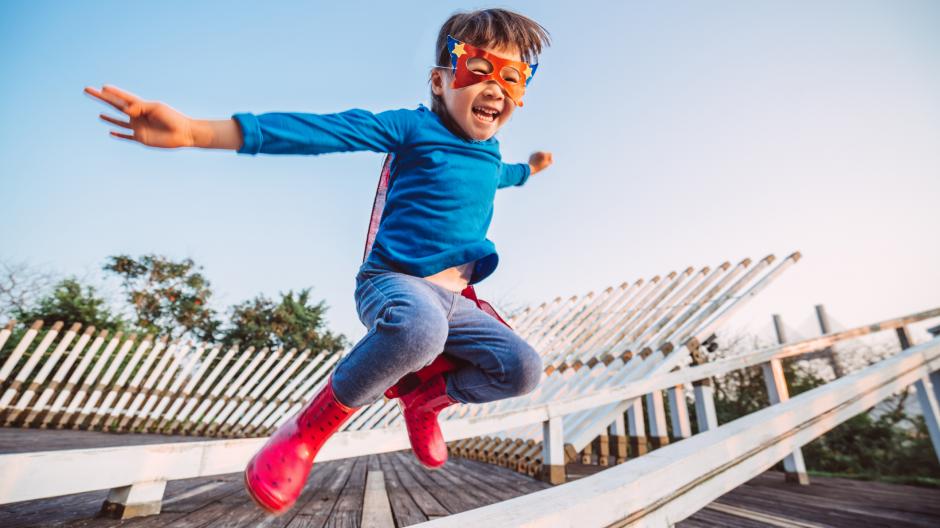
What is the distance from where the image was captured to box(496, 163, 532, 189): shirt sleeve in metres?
1.56

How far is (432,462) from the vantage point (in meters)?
1.26

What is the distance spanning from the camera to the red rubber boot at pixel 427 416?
4.06 ft

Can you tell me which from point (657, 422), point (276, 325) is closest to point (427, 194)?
point (657, 422)

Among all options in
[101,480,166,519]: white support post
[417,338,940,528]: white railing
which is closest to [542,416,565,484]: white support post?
[417,338,940,528]: white railing

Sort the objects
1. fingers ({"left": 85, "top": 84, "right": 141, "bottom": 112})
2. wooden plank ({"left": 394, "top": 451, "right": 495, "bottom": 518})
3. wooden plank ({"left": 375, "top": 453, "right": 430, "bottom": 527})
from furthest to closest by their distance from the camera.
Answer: wooden plank ({"left": 394, "top": 451, "right": 495, "bottom": 518}), wooden plank ({"left": 375, "top": 453, "right": 430, "bottom": 527}), fingers ({"left": 85, "top": 84, "right": 141, "bottom": 112})

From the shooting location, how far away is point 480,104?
119cm

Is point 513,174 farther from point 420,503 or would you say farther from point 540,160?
point 420,503

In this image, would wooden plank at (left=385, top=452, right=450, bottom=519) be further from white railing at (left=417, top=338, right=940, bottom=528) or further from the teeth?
the teeth

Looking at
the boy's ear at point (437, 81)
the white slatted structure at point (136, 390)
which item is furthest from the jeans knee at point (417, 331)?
the white slatted structure at point (136, 390)

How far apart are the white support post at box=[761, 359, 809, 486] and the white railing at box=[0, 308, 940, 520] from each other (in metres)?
0.15

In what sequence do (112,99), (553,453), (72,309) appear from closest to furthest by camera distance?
(112,99) < (553,453) < (72,309)

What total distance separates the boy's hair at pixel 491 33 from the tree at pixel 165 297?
40.4 ft

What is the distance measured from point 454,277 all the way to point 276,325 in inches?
424

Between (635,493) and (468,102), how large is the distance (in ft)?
3.29
